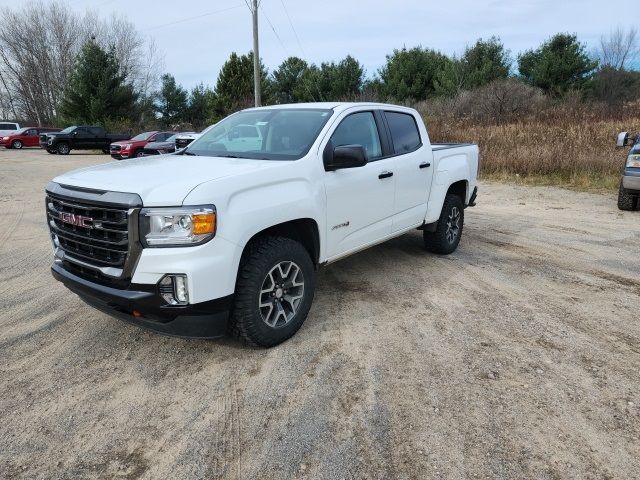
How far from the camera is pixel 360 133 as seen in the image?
15.0 ft

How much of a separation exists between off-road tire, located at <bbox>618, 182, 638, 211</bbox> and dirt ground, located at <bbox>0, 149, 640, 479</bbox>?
4.52m

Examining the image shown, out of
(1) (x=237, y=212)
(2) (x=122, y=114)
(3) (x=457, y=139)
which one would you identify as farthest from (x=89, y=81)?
(1) (x=237, y=212)

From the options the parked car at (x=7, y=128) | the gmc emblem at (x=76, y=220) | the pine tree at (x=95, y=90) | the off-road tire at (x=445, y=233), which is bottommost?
the off-road tire at (x=445, y=233)

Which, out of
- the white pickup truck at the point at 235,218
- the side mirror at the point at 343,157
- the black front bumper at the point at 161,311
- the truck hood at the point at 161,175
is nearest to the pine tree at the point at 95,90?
the white pickup truck at the point at 235,218

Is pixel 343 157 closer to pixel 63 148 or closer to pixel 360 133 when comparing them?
pixel 360 133

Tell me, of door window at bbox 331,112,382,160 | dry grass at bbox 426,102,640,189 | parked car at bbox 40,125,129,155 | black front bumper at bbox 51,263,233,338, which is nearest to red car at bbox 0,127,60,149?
parked car at bbox 40,125,129,155

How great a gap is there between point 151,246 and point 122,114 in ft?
128

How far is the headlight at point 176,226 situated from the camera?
300cm

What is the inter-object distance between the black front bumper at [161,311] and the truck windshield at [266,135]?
4.65 feet

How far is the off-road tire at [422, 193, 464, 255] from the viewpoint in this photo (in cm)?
593

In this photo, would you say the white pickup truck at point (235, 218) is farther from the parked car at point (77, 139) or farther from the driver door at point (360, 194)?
the parked car at point (77, 139)

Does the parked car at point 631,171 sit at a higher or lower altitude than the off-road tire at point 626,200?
higher

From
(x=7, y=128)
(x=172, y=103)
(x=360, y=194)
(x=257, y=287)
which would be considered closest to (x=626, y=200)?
(x=360, y=194)

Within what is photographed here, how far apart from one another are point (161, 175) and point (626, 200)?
A: 29.2 ft
